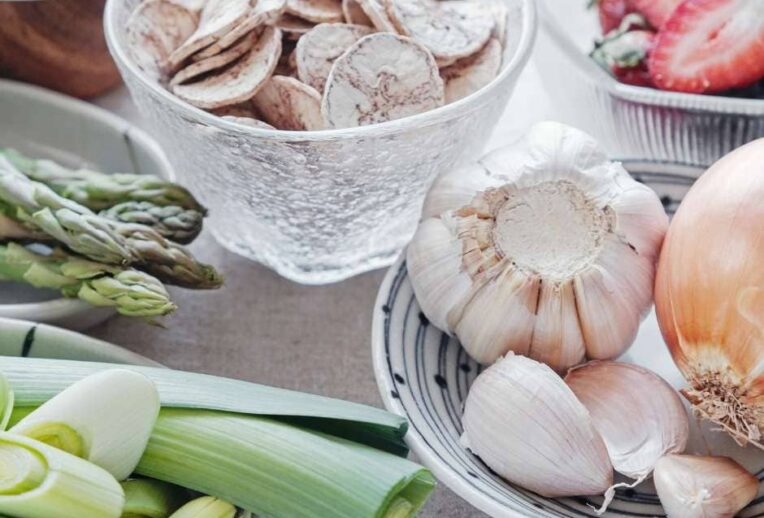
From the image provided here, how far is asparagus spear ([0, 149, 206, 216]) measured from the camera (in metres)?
0.88

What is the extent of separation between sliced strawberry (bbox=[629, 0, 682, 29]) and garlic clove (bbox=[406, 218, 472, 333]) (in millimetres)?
393

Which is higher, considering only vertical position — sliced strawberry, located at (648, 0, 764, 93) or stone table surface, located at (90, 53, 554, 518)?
sliced strawberry, located at (648, 0, 764, 93)

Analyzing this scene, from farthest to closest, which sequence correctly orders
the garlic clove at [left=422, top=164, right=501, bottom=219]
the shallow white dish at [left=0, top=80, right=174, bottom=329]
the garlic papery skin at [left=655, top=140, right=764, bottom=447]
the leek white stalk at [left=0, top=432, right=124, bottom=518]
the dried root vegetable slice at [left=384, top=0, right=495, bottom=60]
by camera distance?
the shallow white dish at [left=0, top=80, right=174, bottom=329]
the dried root vegetable slice at [left=384, top=0, right=495, bottom=60]
the garlic clove at [left=422, top=164, right=501, bottom=219]
the garlic papery skin at [left=655, top=140, right=764, bottom=447]
the leek white stalk at [left=0, top=432, right=124, bottom=518]

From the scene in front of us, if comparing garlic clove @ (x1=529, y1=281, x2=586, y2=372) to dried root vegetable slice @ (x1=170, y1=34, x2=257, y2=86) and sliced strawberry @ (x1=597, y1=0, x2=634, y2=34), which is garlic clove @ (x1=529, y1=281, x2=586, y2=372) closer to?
dried root vegetable slice @ (x1=170, y1=34, x2=257, y2=86)

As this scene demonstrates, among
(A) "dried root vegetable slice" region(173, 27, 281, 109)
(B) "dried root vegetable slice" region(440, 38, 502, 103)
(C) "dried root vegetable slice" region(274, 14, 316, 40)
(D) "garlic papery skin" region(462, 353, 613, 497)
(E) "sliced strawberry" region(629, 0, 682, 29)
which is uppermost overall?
(C) "dried root vegetable slice" region(274, 14, 316, 40)

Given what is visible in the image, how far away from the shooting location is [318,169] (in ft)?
2.60

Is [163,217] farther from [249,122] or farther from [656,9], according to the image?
[656,9]

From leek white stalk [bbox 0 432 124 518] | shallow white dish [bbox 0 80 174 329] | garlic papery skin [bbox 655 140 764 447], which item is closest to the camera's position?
leek white stalk [bbox 0 432 124 518]

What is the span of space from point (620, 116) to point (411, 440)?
0.44m

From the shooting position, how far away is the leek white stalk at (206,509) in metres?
0.62

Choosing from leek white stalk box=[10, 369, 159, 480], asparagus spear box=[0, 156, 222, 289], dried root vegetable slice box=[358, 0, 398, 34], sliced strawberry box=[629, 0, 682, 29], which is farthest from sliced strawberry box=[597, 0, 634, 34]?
leek white stalk box=[10, 369, 159, 480]

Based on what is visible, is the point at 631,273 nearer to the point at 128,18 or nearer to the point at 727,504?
the point at 727,504

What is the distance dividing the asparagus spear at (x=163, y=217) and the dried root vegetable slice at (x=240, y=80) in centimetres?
10

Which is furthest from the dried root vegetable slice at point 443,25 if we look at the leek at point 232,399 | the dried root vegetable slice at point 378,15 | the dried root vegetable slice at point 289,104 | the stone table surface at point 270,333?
the leek at point 232,399
